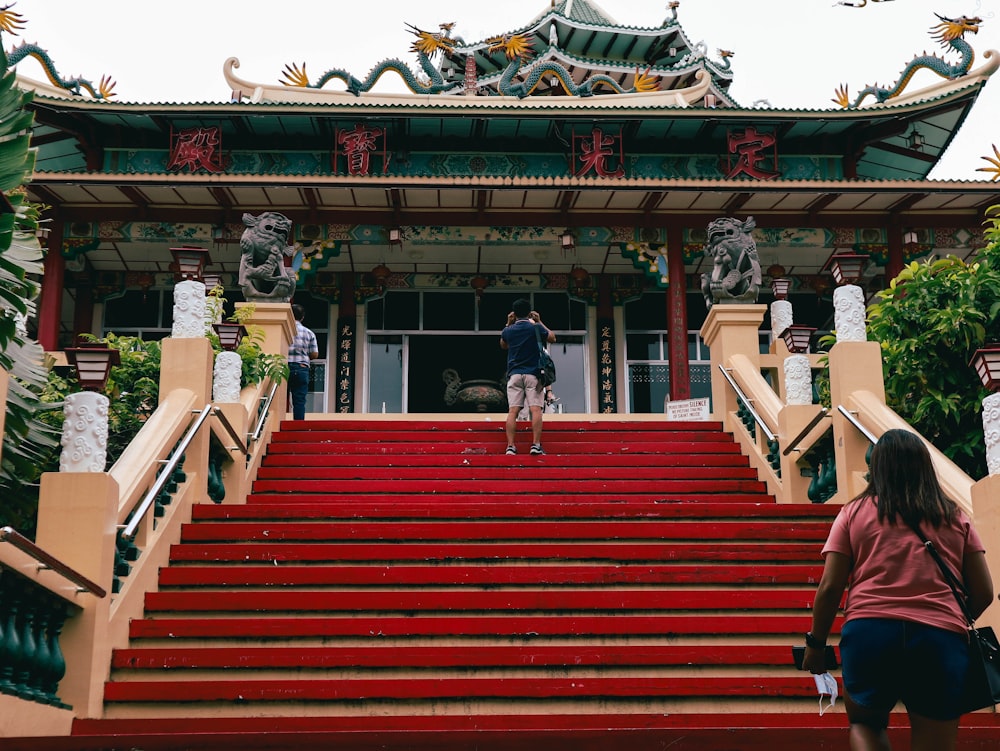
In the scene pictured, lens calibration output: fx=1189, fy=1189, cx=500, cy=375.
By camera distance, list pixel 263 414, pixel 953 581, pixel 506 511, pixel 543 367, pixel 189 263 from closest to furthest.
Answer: pixel 953 581 < pixel 506 511 < pixel 189 263 < pixel 263 414 < pixel 543 367

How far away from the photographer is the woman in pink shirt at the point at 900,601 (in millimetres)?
3758

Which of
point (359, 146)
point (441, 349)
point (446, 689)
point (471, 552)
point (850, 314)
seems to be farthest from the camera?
point (441, 349)

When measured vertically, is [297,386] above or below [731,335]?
below

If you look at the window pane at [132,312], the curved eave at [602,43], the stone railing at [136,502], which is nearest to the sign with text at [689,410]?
→ the stone railing at [136,502]

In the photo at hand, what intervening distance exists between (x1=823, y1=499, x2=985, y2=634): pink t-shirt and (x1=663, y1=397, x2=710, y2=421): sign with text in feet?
32.2

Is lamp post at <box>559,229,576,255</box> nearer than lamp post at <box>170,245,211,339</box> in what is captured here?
No

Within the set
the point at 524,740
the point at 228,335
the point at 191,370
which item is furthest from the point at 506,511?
the point at 524,740

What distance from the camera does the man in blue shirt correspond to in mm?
11109

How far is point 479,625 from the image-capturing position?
6883 mm

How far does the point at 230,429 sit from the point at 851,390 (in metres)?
4.90

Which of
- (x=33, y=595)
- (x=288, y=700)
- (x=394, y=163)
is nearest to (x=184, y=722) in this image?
(x=288, y=700)

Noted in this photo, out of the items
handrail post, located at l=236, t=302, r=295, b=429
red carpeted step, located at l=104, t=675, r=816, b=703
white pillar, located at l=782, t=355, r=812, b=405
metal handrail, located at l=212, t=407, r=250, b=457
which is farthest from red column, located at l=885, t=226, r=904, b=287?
red carpeted step, located at l=104, t=675, r=816, b=703

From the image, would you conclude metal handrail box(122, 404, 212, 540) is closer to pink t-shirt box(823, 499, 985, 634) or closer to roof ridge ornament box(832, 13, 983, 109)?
pink t-shirt box(823, 499, 985, 634)

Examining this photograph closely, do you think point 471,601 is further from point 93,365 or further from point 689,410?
point 689,410
